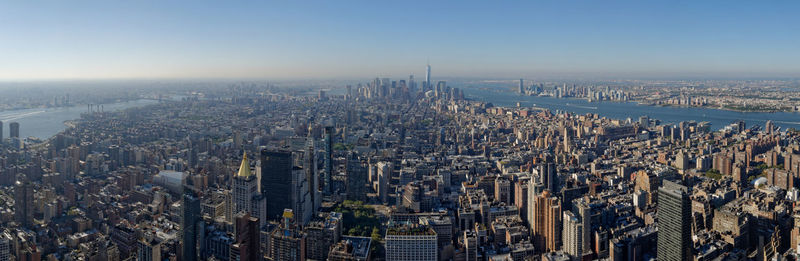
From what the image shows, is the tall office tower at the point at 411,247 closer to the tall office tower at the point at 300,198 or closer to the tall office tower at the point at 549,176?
the tall office tower at the point at 300,198

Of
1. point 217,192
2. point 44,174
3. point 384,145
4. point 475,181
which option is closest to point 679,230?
point 475,181

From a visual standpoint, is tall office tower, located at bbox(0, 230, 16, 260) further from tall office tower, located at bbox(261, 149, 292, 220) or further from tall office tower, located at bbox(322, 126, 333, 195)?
tall office tower, located at bbox(322, 126, 333, 195)

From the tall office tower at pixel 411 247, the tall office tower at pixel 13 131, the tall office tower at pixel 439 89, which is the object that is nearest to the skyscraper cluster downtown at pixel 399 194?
the tall office tower at pixel 411 247

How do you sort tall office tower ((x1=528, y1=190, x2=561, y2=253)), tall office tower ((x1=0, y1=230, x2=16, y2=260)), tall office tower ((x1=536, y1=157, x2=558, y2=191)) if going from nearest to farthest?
tall office tower ((x1=0, y1=230, x2=16, y2=260)) → tall office tower ((x1=528, y1=190, x2=561, y2=253)) → tall office tower ((x1=536, y1=157, x2=558, y2=191))

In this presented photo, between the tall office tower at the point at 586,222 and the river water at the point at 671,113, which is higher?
the river water at the point at 671,113

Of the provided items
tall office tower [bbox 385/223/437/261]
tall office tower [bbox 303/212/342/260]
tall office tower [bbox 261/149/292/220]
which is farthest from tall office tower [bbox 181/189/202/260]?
tall office tower [bbox 385/223/437/261]

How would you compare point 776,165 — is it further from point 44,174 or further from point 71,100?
point 71,100

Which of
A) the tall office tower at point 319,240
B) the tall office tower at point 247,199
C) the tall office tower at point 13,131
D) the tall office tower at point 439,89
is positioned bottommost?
the tall office tower at point 319,240
